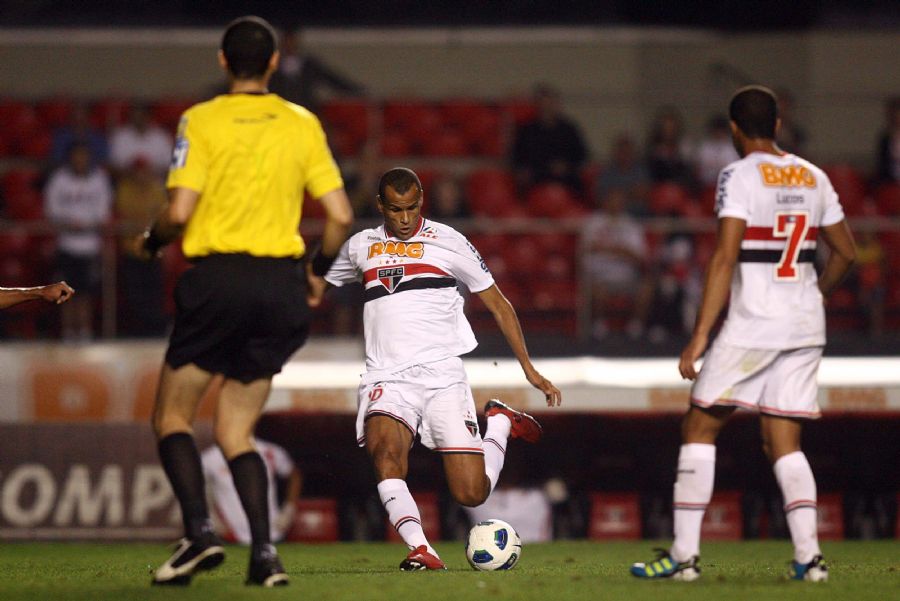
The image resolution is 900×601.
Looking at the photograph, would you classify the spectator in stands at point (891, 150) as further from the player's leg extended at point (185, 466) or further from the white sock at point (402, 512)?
the player's leg extended at point (185, 466)

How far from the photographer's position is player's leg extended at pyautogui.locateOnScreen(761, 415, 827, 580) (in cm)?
617

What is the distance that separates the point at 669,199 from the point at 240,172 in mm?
9144

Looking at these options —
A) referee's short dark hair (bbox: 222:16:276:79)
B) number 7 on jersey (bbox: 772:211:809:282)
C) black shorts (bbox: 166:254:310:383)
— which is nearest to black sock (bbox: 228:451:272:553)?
black shorts (bbox: 166:254:310:383)

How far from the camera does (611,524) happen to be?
12156mm

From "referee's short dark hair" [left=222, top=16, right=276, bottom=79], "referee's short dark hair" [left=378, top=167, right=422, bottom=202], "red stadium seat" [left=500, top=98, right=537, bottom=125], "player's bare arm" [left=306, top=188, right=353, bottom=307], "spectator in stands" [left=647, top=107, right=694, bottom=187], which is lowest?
"player's bare arm" [left=306, top=188, right=353, bottom=307]

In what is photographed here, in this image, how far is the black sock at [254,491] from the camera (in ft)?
18.9

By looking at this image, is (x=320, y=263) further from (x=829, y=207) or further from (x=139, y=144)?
(x=139, y=144)

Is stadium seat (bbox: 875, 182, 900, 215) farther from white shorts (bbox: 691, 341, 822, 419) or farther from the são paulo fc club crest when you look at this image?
white shorts (bbox: 691, 341, 822, 419)

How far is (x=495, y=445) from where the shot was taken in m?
8.04

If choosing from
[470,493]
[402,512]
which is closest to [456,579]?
[402,512]

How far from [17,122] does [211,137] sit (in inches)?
450

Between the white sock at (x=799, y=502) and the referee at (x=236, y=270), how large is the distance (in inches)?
84.2

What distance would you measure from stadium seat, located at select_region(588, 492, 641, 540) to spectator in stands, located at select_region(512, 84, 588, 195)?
402 centimetres

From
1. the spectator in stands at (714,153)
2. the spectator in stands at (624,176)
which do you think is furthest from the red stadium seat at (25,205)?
the spectator in stands at (714,153)
